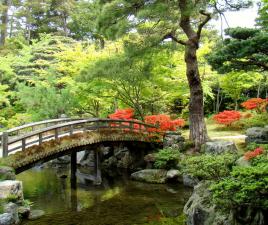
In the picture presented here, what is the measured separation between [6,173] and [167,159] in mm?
7486

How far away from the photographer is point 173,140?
57.6 feet

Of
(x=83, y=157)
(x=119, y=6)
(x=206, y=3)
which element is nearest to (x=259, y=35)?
(x=206, y=3)

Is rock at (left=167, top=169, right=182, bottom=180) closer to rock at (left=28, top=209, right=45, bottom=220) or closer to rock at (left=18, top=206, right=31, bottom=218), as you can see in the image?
rock at (left=28, top=209, right=45, bottom=220)

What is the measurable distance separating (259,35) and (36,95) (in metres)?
12.3

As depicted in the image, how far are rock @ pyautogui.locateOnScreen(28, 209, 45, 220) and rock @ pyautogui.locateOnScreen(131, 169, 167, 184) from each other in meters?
5.57

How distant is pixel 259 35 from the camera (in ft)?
43.4

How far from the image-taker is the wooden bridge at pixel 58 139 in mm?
11570

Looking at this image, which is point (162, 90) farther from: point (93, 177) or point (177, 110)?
point (177, 110)

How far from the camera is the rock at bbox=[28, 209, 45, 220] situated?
34.7ft

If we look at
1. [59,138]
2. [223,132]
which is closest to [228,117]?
[223,132]

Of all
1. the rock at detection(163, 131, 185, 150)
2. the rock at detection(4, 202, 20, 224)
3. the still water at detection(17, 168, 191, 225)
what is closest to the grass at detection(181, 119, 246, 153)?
the rock at detection(163, 131, 185, 150)

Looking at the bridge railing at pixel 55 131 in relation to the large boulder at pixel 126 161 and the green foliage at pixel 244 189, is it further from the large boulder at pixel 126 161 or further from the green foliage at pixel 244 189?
the green foliage at pixel 244 189

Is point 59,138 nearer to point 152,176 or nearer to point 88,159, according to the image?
point 152,176

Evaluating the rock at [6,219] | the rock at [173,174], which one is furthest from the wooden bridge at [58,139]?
the rock at [173,174]
